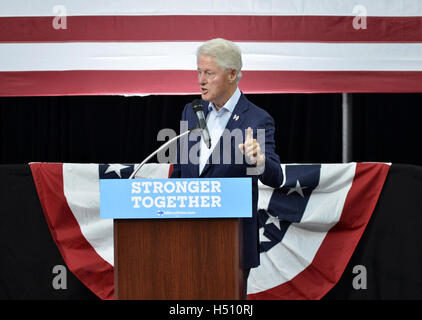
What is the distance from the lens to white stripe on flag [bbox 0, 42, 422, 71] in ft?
11.5

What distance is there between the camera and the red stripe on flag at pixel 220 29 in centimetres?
352

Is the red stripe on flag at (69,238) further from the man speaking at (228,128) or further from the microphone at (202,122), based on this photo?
the microphone at (202,122)

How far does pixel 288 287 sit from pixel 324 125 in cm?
129

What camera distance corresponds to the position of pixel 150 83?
354 cm

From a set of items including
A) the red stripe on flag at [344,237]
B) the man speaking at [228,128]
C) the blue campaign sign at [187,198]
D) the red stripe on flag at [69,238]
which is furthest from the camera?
the red stripe on flag at [69,238]

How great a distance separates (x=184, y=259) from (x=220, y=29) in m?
1.98

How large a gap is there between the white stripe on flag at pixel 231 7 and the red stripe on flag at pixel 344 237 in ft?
2.98

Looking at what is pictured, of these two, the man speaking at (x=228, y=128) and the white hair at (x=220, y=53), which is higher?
the white hair at (x=220, y=53)

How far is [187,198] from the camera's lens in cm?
182

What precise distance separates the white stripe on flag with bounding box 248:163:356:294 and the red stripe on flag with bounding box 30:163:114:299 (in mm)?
815

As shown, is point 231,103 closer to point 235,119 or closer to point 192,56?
point 235,119

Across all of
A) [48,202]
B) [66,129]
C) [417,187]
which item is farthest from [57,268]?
[417,187]

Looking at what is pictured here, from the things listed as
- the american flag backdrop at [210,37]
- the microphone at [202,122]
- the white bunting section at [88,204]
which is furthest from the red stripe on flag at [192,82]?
the microphone at [202,122]

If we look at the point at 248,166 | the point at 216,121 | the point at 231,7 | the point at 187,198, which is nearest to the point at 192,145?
the point at 216,121
